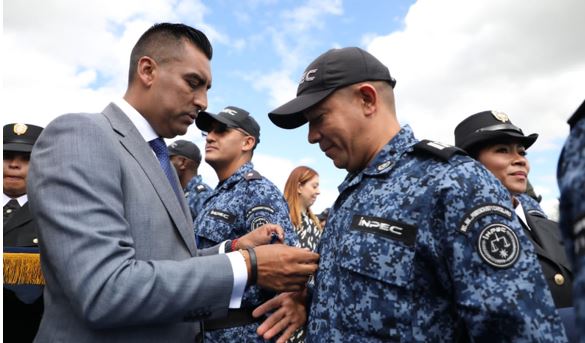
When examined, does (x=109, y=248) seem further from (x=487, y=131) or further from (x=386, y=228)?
(x=487, y=131)

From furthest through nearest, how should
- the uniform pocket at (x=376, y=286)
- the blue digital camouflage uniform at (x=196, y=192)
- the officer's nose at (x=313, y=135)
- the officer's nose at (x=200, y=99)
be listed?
the blue digital camouflage uniform at (x=196, y=192), the officer's nose at (x=200, y=99), the officer's nose at (x=313, y=135), the uniform pocket at (x=376, y=286)

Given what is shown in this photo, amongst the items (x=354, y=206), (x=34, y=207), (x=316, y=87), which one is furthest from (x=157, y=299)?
(x=316, y=87)

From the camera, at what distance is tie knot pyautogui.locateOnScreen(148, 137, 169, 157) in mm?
2477

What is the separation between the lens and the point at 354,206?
210cm

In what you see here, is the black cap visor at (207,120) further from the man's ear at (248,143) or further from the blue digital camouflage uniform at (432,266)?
the blue digital camouflage uniform at (432,266)

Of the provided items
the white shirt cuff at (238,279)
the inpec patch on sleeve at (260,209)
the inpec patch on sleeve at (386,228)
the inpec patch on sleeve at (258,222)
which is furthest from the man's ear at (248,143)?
the inpec patch on sleeve at (386,228)

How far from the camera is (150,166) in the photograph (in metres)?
2.19

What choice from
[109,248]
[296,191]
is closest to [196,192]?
[296,191]

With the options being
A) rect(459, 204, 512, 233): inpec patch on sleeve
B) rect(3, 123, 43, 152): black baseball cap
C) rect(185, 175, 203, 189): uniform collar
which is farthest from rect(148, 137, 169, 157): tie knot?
rect(185, 175, 203, 189): uniform collar

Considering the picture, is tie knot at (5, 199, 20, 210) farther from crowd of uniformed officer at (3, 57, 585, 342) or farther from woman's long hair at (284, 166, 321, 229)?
crowd of uniformed officer at (3, 57, 585, 342)

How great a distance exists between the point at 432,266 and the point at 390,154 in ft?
1.88

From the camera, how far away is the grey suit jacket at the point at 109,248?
1.78 metres

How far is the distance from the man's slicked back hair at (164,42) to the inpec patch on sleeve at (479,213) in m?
1.70

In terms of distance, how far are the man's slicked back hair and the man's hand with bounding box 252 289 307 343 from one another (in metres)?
1.40
